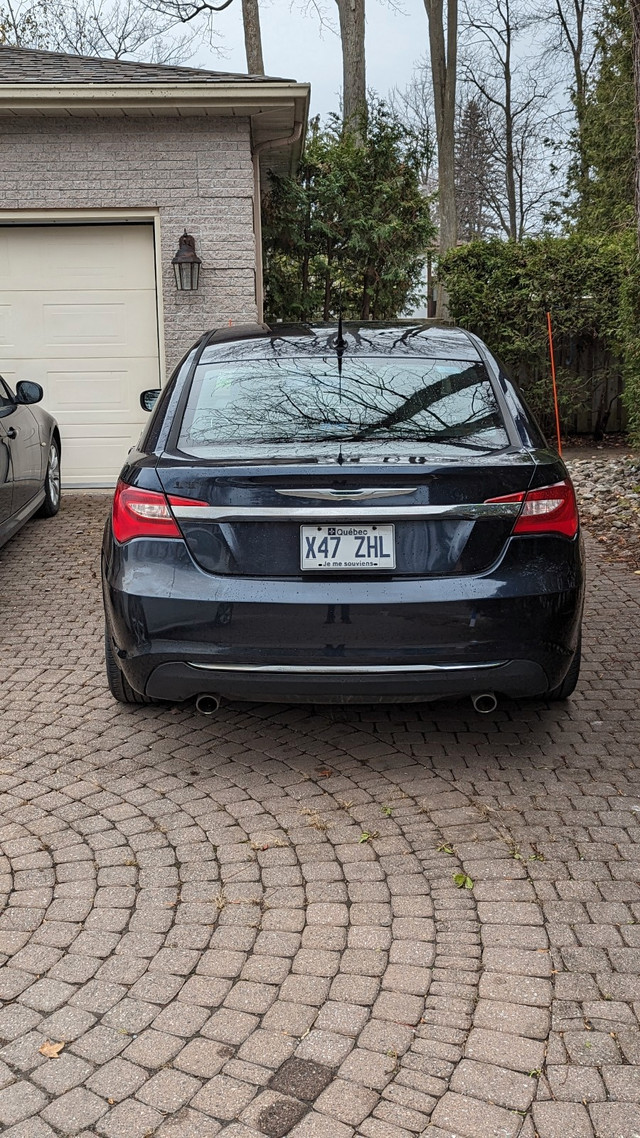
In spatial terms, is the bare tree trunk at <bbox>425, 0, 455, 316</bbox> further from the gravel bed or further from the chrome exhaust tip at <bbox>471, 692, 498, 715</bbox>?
the chrome exhaust tip at <bbox>471, 692, 498, 715</bbox>

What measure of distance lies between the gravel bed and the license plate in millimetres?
4375

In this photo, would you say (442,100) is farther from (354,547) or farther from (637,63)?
(354,547)

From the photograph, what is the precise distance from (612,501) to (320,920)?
25.8 ft

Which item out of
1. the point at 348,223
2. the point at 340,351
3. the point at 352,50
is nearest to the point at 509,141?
the point at 352,50

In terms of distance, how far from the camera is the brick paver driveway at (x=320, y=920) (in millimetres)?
2309

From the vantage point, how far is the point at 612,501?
10.1 m

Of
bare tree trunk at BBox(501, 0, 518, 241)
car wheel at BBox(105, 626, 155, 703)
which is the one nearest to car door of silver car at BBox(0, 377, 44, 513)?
car wheel at BBox(105, 626, 155, 703)

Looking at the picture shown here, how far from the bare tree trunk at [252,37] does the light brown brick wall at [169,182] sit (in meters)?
12.7

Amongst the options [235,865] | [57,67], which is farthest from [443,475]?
[57,67]

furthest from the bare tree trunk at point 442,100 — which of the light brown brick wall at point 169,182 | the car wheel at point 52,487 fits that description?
the car wheel at point 52,487

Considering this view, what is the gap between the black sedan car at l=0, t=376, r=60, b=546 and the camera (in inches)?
279

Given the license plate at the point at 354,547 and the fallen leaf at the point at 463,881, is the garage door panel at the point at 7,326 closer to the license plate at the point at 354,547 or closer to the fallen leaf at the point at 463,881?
the license plate at the point at 354,547

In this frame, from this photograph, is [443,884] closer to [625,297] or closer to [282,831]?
[282,831]

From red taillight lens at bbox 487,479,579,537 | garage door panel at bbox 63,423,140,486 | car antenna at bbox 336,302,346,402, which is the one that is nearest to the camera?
red taillight lens at bbox 487,479,579,537
